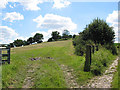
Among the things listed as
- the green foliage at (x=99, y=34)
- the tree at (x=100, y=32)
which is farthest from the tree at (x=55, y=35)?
the tree at (x=100, y=32)

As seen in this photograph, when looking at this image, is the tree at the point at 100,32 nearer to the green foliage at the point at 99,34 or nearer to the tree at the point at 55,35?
the green foliage at the point at 99,34

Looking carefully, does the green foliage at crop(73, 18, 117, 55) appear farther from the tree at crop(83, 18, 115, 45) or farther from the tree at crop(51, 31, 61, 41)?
the tree at crop(51, 31, 61, 41)

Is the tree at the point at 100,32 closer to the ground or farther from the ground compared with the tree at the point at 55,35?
closer to the ground

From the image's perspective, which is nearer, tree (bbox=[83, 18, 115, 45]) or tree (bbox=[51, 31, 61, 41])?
tree (bbox=[83, 18, 115, 45])

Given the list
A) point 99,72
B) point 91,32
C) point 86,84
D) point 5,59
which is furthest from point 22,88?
point 91,32

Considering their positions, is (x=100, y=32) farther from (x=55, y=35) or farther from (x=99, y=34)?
(x=55, y=35)

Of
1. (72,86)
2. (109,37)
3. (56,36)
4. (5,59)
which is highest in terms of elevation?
(56,36)

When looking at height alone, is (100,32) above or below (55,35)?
below

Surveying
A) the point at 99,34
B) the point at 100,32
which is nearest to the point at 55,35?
the point at 99,34

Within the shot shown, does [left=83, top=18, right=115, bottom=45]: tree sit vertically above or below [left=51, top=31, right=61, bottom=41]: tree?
below

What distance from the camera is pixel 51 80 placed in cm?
801

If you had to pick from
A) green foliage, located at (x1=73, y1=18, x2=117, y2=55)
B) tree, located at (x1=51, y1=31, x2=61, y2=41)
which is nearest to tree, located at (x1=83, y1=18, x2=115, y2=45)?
green foliage, located at (x1=73, y1=18, x2=117, y2=55)

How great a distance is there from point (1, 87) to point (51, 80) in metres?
A: 2.91

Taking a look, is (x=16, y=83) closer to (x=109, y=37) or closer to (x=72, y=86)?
(x=72, y=86)
